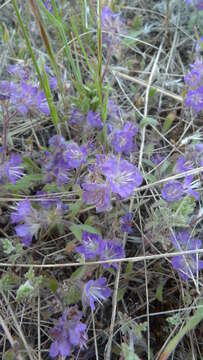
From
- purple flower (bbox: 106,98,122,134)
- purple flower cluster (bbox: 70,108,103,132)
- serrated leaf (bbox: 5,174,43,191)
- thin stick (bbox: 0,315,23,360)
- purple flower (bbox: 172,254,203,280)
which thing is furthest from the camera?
purple flower (bbox: 106,98,122,134)

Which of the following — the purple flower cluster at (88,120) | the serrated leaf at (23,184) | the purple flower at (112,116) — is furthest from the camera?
the purple flower at (112,116)

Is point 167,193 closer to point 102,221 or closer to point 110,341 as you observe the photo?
point 102,221

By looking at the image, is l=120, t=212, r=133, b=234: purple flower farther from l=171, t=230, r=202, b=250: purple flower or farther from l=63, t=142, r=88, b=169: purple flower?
l=63, t=142, r=88, b=169: purple flower

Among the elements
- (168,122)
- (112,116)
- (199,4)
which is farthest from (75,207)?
(199,4)

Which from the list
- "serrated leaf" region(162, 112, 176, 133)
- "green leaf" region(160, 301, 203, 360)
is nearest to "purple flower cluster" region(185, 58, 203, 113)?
"serrated leaf" region(162, 112, 176, 133)

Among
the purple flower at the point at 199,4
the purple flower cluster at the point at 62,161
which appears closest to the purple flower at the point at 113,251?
the purple flower cluster at the point at 62,161

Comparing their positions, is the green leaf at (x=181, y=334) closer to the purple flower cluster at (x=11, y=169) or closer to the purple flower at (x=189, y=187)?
the purple flower at (x=189, y=187)
